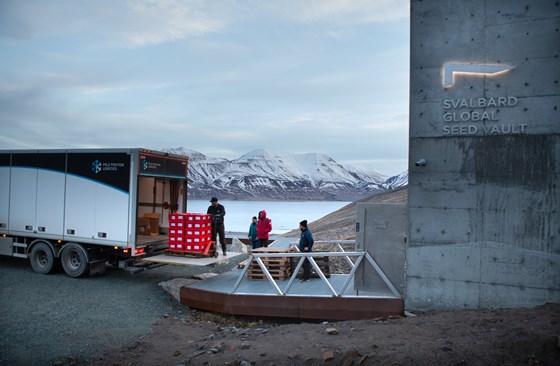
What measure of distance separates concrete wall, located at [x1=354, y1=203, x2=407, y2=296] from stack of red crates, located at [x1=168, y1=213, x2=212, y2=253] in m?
4.56

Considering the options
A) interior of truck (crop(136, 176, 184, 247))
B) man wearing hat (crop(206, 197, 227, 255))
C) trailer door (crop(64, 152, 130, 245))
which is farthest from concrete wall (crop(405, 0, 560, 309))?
interior of truck (crop(136, 176, 184, 247))

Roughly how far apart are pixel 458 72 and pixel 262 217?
280 inches

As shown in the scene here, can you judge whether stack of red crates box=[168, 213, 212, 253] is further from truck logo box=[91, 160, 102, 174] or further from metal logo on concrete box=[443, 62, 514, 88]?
metal logo on concrete box=[443, 62, 514, 88]

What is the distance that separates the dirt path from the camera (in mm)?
5852

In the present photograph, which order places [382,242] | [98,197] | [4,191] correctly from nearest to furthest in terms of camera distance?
[382,242] < [98,197] < [4,191]

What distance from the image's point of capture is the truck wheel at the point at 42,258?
1236 centimetres

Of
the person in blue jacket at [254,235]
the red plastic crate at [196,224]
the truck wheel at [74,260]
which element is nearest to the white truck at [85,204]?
the truck wheel at [74,260]

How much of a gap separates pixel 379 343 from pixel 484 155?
391 cm

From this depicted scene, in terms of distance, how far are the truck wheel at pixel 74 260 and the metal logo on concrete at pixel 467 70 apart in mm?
9788

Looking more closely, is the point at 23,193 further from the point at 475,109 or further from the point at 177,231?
the point at 475,109

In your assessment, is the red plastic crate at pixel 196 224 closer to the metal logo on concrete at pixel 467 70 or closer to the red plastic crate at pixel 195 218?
the red plastic crate at pixel 195 218

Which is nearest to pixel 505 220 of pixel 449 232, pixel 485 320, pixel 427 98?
pixel 449 232

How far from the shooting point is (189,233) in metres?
11.9

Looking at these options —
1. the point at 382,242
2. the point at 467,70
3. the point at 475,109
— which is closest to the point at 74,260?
the point at 382,242
